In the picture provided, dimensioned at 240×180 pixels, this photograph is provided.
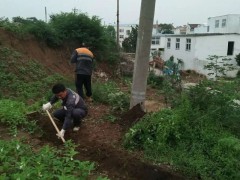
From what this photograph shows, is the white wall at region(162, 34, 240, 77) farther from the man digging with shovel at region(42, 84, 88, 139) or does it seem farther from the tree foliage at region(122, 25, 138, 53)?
the man digging with shovel at region(42, 84, 88, 139)

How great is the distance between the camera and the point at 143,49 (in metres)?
6.44

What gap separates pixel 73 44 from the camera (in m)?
15.8

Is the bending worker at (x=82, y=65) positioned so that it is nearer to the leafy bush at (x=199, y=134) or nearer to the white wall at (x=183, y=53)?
the leafy bush at (x=199, y=134)

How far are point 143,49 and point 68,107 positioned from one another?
195 centimetres

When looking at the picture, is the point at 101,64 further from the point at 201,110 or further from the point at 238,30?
the point at 238,30

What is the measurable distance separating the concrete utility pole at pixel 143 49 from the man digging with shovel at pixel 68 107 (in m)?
1.23

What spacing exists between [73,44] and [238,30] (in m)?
25.8

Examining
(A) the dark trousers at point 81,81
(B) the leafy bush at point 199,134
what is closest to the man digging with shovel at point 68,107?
(B) the leafy bush at point 199,134

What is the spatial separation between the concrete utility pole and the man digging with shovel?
1.23 m

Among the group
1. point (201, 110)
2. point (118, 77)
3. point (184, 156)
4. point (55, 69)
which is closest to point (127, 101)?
point (201, 110)

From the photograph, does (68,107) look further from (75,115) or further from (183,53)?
(183,53)

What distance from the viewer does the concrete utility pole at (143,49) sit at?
6291mm

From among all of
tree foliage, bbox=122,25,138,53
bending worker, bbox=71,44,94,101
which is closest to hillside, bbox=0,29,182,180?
bending worker, bbox=71,44,94,101

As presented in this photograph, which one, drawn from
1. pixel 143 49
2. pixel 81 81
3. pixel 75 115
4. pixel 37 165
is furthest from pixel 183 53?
pixel 37 165
